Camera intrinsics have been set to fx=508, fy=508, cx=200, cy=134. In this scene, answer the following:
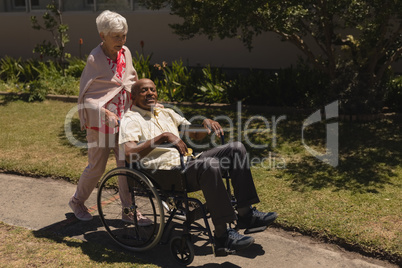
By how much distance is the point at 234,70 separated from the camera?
11477mm

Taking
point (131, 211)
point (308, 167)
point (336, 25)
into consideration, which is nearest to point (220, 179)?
point (131, 211)

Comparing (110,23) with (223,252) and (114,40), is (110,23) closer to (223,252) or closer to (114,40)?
(114,40)

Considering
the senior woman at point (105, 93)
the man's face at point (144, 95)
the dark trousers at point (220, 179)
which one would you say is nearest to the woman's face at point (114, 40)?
the senior woman at point (105, 93)

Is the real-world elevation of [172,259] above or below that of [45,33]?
below

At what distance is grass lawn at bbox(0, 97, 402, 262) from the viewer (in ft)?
15.1

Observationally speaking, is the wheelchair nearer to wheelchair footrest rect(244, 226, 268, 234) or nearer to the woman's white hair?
wheelchair footrest rect(244, 226, 268, 234)

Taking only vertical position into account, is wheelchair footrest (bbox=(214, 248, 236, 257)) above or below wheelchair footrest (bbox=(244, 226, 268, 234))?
below

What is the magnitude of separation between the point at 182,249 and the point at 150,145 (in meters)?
0.87

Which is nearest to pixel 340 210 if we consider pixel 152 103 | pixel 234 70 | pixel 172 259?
pixel 172 259

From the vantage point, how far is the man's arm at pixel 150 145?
13.0 ft

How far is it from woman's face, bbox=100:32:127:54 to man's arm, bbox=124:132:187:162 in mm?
923

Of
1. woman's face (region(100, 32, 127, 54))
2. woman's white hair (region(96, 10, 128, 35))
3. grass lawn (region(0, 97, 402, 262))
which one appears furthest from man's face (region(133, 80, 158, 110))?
grass lawn (region(0, 97, 402, 262))

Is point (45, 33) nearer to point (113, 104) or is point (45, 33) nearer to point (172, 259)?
point (113, 104)

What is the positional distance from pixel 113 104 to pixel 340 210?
7.87 ft
